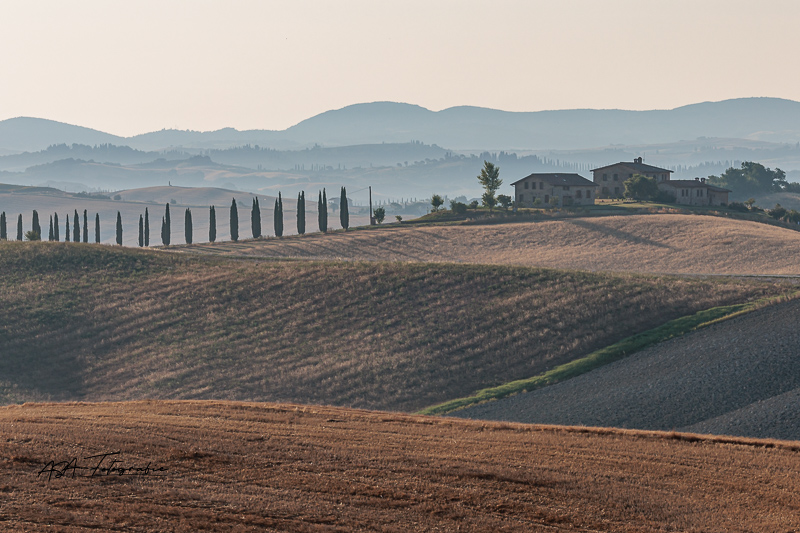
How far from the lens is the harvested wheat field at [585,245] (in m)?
78.6

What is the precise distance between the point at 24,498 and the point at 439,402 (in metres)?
25.8

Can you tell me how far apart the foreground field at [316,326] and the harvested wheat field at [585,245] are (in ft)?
66.8

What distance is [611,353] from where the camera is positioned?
143 ft

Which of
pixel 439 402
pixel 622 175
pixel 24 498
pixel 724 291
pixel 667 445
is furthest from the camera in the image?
pixel 622 175

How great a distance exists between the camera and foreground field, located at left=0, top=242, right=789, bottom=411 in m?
43.5

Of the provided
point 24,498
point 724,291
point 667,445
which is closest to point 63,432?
point 24,498

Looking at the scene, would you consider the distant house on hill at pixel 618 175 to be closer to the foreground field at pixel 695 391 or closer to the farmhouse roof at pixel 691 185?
the farmhouse roof at pixel 691 185

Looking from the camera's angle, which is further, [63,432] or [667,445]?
[667,445]

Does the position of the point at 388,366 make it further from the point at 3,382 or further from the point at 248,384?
the point at 3,382

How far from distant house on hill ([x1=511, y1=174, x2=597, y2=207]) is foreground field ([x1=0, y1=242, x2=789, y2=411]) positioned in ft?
241

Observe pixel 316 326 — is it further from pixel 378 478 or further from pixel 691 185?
pixel 691 185

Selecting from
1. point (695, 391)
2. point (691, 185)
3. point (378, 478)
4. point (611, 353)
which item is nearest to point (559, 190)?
point (691, 185)

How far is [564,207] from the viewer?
12588cm

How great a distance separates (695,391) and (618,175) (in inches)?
4316
